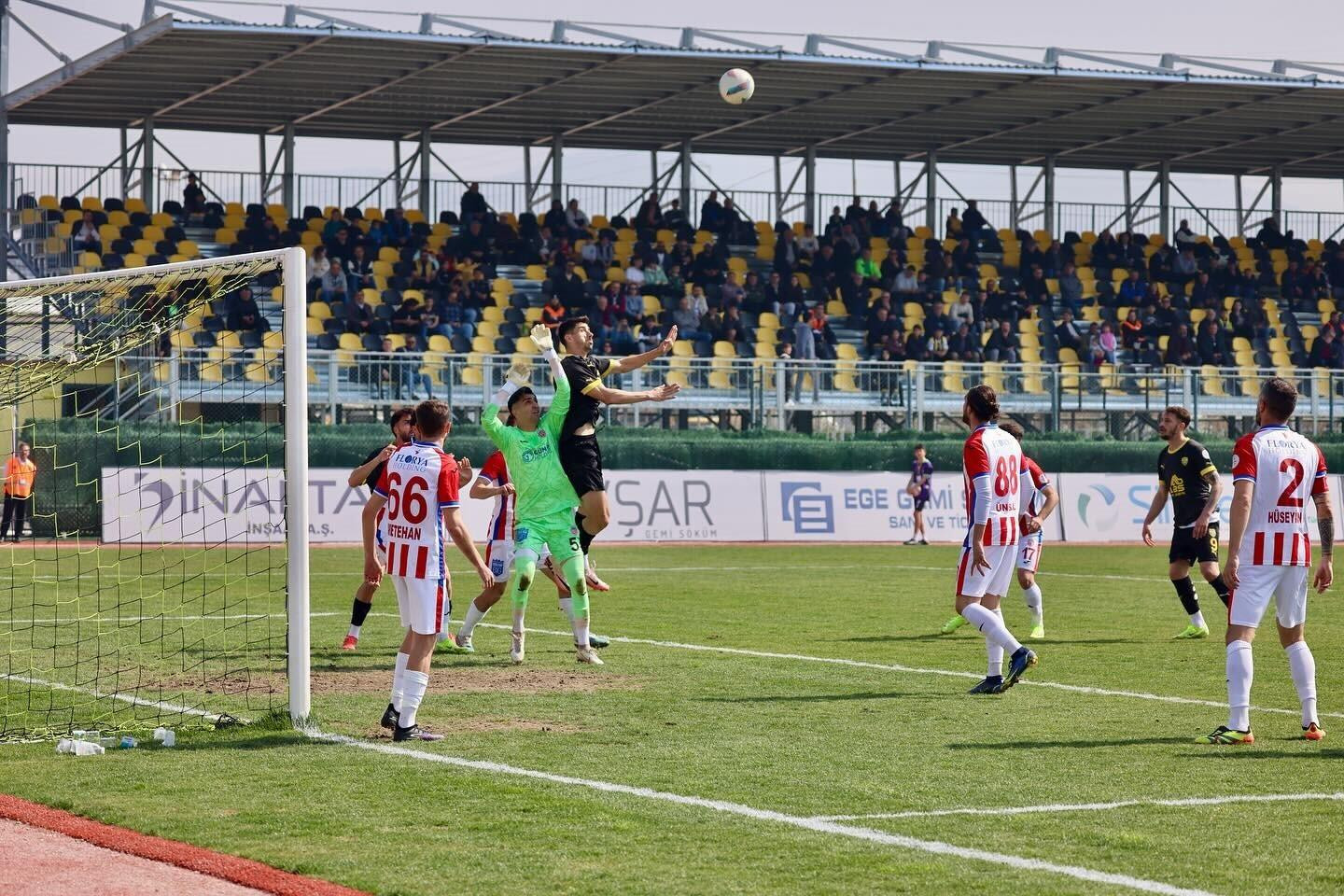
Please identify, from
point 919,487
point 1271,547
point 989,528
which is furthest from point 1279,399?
point 919,487

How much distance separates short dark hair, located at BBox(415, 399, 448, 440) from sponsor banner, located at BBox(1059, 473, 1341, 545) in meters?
23.4

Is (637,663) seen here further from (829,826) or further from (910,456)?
(910,456)

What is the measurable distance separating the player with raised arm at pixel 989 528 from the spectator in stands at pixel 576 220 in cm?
2795

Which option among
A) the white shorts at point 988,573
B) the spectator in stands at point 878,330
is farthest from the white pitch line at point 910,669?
the spectator in stands at point 878,330

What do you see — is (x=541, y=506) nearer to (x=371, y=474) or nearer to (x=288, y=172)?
(x=371, y=474)

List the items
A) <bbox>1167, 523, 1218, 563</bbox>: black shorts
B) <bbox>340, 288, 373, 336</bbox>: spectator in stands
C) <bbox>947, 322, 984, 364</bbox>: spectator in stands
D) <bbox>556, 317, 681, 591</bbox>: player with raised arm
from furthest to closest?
<bbox>947, 322, 984, 364</bbox>: spectator in stands, <bbox>340, 288, 373, 336</bbox>: spectator in stands, <bbox>1167, 523, 1218, 563</bbox>: black shorts, <bbox>556, 317, 681, 591</bbox>: player with raised arm

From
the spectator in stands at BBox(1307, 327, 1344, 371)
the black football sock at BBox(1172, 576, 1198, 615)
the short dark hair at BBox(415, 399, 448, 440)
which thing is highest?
the spectator in stands at BBox(1307, 327, 1344, 371)

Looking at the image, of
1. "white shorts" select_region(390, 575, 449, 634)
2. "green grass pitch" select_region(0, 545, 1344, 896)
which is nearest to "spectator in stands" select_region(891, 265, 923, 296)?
"green grass pitch" select_region(0, 545, 1344, 896)

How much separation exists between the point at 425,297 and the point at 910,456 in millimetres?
10090

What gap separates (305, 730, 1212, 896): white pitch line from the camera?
6.11 m

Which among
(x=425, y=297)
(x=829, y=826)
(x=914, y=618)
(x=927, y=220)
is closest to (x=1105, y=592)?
(x=914, y=618)

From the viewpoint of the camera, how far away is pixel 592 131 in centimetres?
4112

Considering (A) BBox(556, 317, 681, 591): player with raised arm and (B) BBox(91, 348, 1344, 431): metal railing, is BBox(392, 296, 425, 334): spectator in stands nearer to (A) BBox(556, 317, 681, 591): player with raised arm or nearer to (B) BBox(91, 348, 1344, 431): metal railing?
(B) BBox(91, 348, 1344, 431): metal railing

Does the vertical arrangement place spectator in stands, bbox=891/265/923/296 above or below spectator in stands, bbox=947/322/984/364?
above
